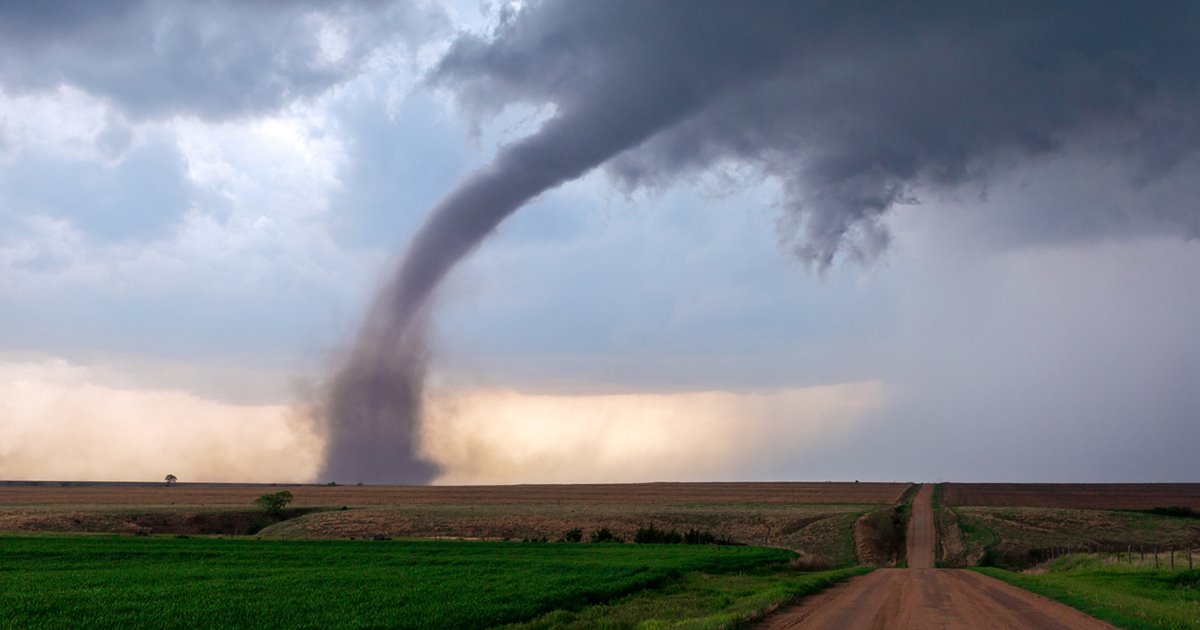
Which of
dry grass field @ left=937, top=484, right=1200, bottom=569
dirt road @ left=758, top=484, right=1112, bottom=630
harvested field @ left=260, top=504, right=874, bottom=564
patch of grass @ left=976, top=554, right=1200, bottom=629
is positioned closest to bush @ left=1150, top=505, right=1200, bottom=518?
dry grass field @ left=937, top=484, right=1200, bottom=569

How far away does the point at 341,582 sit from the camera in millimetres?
35844

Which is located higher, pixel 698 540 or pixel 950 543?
pixel 698 540

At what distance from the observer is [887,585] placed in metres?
41.6

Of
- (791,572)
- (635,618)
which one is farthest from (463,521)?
(635,618)

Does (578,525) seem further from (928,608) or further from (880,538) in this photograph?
(928,608)

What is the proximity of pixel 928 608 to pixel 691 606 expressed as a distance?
309 inches

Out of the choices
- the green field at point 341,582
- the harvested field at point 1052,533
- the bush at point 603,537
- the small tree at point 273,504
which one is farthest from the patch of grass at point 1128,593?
the small tree at point 273,504

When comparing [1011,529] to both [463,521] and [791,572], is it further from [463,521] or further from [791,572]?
[463,521]

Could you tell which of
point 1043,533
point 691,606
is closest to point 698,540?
point 1043,533

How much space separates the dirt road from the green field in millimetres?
1995

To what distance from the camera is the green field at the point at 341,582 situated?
2555 cm

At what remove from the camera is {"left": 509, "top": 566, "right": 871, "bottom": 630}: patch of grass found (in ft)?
84.9

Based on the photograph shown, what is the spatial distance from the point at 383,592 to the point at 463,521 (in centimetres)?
7048

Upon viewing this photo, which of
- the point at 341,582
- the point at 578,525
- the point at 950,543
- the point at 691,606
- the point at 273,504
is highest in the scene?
the point at 341,582
